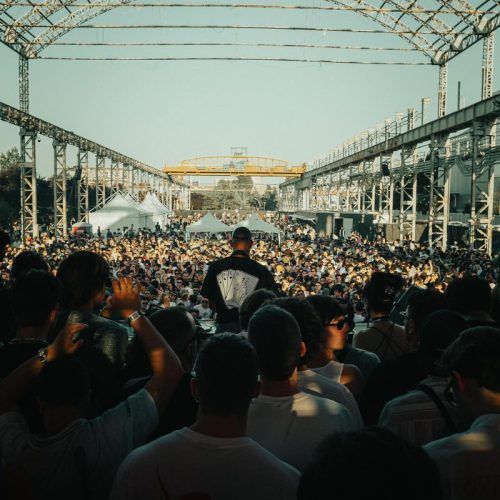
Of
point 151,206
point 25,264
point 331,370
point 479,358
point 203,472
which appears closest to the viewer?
point 203,472

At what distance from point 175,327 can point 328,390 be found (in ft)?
2.59

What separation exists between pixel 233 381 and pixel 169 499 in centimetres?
41

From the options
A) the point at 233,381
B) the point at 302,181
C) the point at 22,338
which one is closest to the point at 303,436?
the point at 233,381

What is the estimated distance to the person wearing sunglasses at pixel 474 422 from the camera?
1868 mm

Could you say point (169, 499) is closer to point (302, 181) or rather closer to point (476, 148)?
point (476, 148)

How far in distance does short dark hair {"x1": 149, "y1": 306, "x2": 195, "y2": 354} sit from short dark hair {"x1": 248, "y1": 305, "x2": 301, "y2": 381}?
533mm

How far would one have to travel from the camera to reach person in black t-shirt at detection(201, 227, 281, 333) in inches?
213

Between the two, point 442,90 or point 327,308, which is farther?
point 442,90

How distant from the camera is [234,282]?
215 inches

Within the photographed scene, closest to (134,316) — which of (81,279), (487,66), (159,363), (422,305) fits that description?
(159,363)

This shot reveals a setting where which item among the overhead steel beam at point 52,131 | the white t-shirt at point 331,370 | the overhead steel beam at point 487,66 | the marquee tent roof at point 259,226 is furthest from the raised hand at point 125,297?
the overhead steel beam at point 52,131

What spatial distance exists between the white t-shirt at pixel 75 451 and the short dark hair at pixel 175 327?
1.84 ft

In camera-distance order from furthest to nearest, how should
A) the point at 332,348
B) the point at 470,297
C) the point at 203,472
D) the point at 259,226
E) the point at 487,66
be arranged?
the point at 259,226 < the point at 487,66 < the point at 470,297 < the point at 332,348 < the point at 203,472

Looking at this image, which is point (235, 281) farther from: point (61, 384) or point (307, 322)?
point (61, 384)
